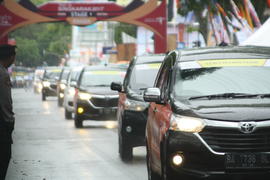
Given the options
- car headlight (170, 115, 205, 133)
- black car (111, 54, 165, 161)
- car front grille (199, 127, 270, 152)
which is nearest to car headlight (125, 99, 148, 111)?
black car (111, 54, 165, 161)

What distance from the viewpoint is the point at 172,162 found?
9211mm

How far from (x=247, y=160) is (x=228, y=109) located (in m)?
0.54

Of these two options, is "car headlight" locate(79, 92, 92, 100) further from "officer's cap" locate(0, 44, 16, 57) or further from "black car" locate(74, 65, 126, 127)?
"officer's cap" locate(0, 44, 16, 57)

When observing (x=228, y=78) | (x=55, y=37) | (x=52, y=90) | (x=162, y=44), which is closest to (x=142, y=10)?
(x=162, y=44)

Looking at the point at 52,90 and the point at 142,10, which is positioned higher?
the point at 142,10

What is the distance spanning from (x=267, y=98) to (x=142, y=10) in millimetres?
44958

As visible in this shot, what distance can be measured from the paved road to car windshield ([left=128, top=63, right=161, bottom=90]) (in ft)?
4.19

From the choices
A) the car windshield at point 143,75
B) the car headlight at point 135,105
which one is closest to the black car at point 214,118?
the car headlight at point 135,105

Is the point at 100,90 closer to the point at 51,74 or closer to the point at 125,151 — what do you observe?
the point at 125,151

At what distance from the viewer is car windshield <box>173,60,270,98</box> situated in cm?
984

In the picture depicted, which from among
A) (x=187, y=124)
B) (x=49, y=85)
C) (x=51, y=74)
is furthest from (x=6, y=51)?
(x=51, y=74)

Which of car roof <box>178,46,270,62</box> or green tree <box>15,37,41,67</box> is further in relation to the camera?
green tree <box>15,37,41,67</box>

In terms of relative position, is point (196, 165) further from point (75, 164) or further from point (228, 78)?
point (75, 164)

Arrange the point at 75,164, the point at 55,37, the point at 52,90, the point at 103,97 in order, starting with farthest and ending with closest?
the point at 55,37 < the point at 52,90 < the point at 103,97 < the point at 75,164
